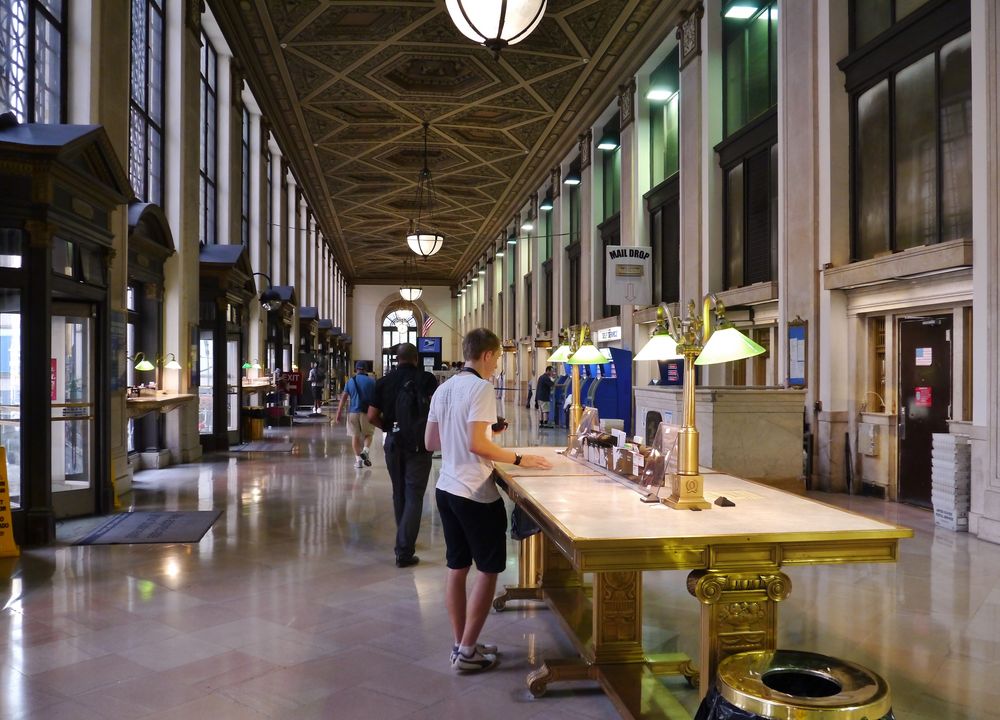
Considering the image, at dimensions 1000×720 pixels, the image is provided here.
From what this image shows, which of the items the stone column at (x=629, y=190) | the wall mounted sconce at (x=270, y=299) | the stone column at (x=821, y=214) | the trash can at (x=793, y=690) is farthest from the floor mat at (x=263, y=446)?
the trash can at (x=793, y=690)

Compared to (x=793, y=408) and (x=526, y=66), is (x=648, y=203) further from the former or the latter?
(x=793, y=408)

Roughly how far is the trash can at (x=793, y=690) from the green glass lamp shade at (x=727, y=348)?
1123 mm

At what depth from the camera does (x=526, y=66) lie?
1462 cm

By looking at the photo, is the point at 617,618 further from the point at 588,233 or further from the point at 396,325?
the point at 396,325

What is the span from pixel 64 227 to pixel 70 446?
1890mm

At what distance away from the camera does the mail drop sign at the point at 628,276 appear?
11.9 meters

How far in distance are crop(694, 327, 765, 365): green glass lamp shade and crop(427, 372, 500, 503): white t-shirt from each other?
2.99ft

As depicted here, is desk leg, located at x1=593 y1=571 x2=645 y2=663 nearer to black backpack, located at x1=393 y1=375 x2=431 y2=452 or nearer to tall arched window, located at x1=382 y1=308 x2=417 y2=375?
black backpack, located at x1=393 y1=375 x2=431 y2=452

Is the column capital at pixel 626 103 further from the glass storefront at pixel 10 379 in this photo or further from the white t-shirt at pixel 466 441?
the white t-shirt at pixel 466 441

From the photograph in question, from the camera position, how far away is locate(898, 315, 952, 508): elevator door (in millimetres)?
7023

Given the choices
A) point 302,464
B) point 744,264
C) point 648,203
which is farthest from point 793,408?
point 648,203

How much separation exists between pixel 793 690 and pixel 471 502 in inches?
58.8

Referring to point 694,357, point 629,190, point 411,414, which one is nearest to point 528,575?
point 411,414

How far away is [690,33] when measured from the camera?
11750mm
